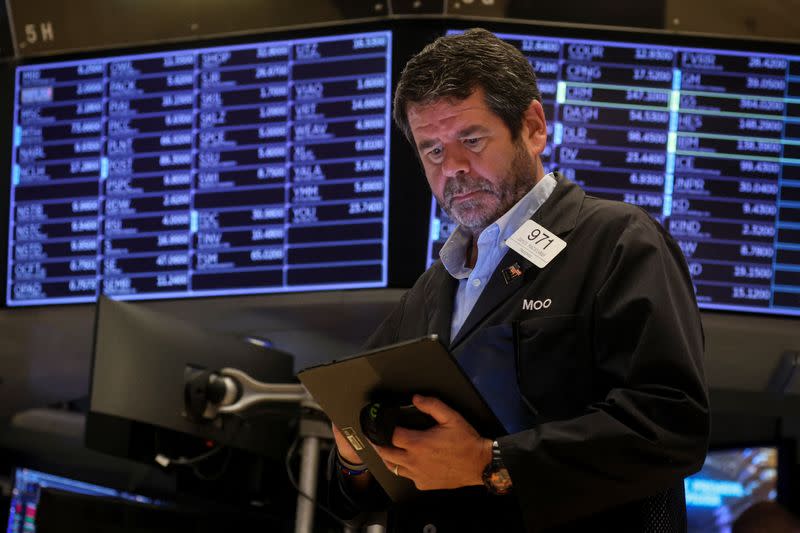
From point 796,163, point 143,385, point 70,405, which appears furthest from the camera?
point 70,405

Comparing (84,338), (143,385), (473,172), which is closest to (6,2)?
(84,338)

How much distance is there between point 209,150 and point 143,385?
95 cm

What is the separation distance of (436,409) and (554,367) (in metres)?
0.27

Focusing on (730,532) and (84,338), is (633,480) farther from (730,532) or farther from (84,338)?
(84,338)

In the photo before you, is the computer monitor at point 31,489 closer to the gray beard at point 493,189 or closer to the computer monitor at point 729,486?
the computer monitor at point 729,486

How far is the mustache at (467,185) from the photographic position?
6.98 feet

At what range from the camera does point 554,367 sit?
1881 millimetres

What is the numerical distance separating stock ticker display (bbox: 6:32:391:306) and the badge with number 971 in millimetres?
1389

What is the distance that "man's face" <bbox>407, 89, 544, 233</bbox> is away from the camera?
6.97 feet

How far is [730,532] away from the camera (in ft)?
12.3

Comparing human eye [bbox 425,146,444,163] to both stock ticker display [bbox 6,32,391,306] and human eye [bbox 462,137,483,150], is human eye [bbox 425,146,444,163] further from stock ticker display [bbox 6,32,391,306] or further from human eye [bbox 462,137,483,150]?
stock ticker display [bbox 6,32,391,306]

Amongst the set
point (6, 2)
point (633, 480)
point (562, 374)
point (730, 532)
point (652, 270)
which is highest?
point (6, 2)

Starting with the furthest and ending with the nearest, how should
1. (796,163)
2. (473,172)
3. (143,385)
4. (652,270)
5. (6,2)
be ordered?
1. (6,2)
2. (796,163)
3. (143,385)
4. (473,172)
5. (652,270)

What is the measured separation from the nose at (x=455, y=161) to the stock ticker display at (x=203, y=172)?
1.30m
